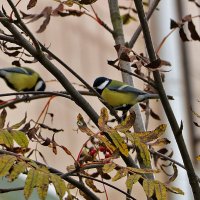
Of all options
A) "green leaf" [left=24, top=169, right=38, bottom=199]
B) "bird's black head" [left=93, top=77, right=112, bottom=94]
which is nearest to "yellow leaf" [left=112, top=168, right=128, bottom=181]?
"green leaf" [left=24, top=169, right=38, bottom=199]

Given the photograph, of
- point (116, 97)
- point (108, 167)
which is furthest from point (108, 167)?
point (116, 97)

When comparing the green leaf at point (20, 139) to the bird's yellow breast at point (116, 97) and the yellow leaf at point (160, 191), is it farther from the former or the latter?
the bird's yellow breast at point (116, 97)

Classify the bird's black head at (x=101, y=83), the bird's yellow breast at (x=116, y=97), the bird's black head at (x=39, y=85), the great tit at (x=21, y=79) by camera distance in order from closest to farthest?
the bird's yellow breast at (x=116, y=97) < the bird's black head at (x=101, y=83) < the great tit at (x=21, y=79) < the bird's black head at (x=39, y=85)

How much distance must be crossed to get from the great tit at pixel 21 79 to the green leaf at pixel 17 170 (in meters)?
1.72

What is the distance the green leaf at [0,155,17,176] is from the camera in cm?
85

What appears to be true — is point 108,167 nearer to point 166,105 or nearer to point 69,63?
point 166,105

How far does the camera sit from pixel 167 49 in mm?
5387

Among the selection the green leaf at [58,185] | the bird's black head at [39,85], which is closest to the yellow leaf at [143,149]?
the green leaf at [58,185]

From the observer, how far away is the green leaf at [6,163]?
85 cm

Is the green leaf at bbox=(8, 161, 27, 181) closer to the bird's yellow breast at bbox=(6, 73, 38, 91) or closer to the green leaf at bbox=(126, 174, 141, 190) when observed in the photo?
the green leaf at bbox=(126, 174, 141, 190)

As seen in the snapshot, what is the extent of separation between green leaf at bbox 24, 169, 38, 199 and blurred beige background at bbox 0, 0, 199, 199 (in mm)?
2291

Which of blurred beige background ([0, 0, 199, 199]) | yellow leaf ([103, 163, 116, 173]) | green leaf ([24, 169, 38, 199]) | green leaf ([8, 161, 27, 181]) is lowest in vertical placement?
blurred beige background ([0, 0, 199, 199])

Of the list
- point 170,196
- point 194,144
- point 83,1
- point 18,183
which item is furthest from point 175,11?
point 83,1

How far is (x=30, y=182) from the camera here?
855mm
